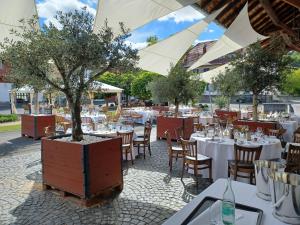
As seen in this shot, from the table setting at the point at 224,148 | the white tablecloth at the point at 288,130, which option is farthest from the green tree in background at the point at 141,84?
the table setting at the point at 224,148

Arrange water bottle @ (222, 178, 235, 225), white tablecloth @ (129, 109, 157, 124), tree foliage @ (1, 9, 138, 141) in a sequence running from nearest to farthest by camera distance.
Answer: water bottle @ (222, 178, 235, 225) → tree foliage @ (1, 9, 138, 141) → white tablecloth @ (129, 109, 157, 124)

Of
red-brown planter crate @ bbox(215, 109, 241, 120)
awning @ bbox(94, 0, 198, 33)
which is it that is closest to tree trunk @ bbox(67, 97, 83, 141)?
awning @ bbox(94, 0, 198, 33)

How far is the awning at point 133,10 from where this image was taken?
704 centimetres

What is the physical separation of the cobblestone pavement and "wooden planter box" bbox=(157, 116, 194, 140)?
10.1ft

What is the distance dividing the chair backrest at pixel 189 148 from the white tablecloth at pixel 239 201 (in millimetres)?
3064

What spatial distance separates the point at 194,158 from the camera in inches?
210

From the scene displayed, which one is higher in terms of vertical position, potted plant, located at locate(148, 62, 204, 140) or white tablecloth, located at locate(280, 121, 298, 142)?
potted plant, located at locate(148, 62, 204, 140)

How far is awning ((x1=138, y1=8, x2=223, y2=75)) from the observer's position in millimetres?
9445

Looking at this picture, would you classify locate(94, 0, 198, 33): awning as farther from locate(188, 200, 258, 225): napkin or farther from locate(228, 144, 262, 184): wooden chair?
locate(188, 200, 258, 225): napkin

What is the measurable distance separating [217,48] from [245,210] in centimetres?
1120

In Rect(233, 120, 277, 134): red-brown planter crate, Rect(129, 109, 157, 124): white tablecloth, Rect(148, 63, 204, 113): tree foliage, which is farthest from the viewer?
Rect(129, 109, 157, 124): white tablecloth

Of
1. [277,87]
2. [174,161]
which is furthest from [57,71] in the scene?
[277,87]

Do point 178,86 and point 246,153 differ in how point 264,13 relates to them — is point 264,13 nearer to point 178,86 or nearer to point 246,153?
point 178,86

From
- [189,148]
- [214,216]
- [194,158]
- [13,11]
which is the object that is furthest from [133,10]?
[214,216]
